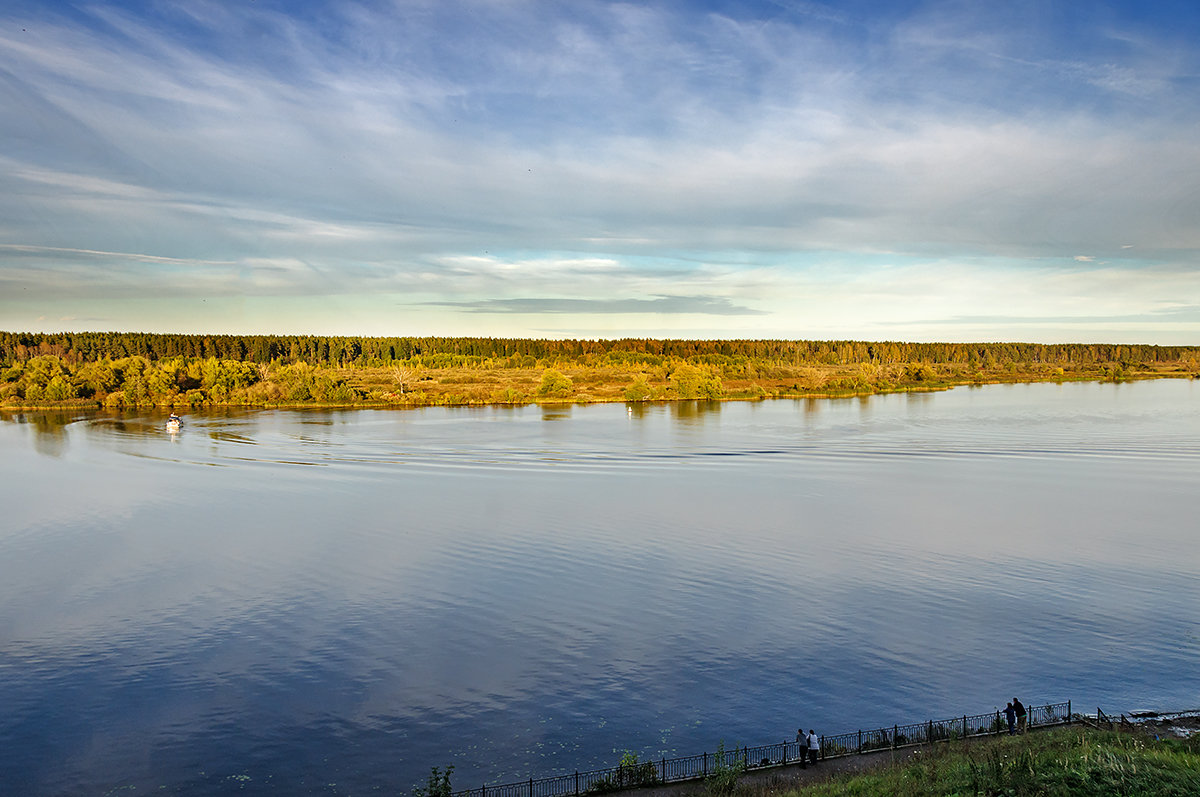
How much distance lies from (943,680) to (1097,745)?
879 cm

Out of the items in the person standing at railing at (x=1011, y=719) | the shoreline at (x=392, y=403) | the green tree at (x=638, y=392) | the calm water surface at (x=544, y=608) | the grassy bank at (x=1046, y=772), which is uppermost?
the green tree at (x=638, y=392)

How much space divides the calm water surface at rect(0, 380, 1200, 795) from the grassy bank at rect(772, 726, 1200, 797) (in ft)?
17.1

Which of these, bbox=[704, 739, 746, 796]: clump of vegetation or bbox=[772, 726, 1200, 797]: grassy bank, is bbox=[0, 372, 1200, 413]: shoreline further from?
bbox=[772, 726, 1200, 797]: grassy bank

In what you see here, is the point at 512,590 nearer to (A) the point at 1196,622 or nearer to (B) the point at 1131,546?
(A) the point at 1196,622

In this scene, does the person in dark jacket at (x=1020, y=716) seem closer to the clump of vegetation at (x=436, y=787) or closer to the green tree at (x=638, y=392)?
the clump of vegetation at (x=436, y=787)

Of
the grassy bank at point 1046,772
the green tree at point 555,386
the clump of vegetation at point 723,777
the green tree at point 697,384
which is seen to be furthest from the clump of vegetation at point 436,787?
the green tree at point 697,384

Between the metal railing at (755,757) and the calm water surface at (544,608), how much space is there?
1.32 m

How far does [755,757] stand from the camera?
845 inches

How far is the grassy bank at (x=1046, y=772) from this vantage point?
618 inches

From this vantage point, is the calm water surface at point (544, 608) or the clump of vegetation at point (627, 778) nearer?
the clump of vegetation at point (627, 778)

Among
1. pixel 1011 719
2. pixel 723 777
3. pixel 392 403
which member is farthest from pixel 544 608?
pixel 392 403

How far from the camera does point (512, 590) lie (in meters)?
37.1

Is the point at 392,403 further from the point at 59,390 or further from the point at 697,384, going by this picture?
the point at 59,390

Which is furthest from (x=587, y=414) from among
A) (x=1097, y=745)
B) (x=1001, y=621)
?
(x=1097, y=745)
